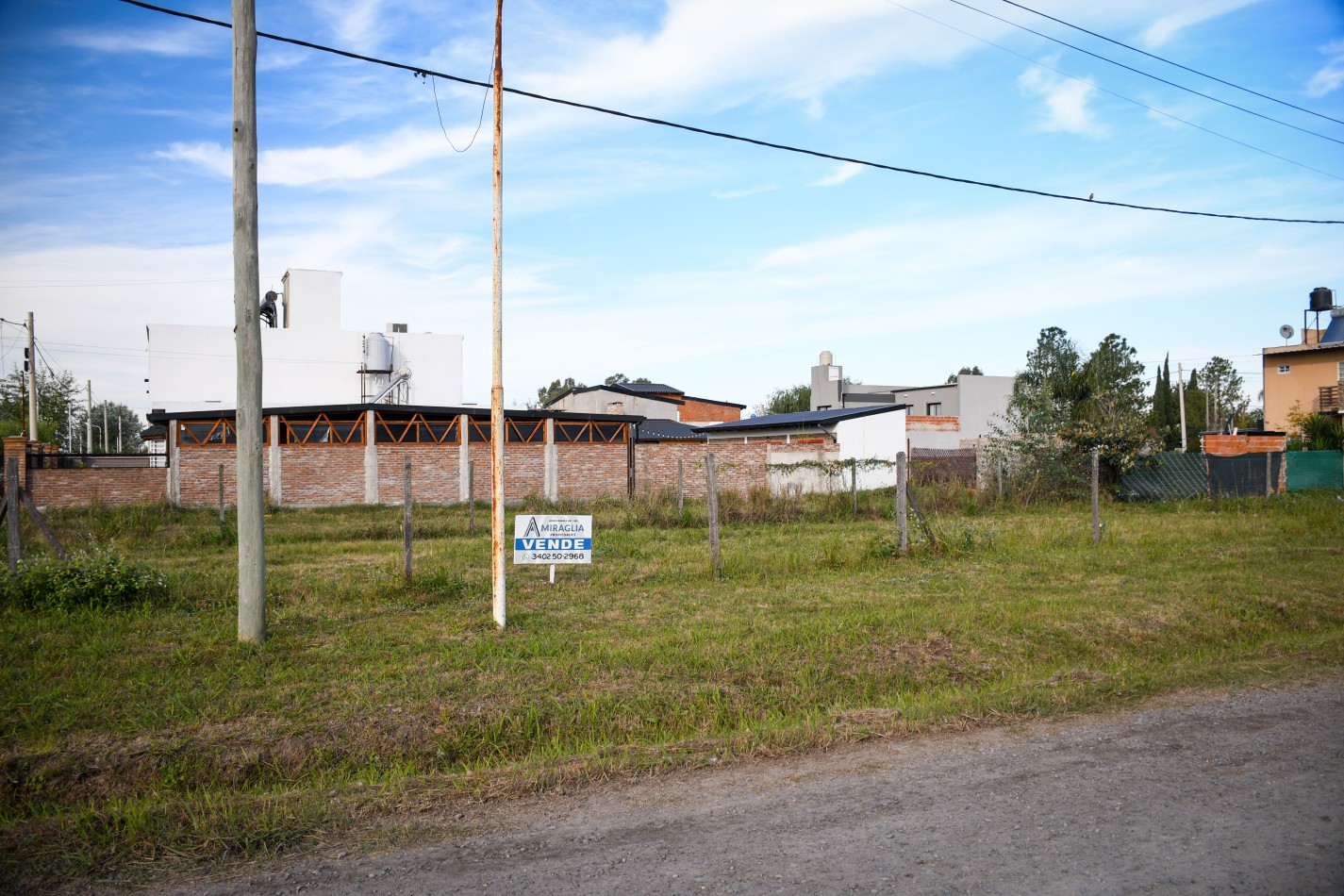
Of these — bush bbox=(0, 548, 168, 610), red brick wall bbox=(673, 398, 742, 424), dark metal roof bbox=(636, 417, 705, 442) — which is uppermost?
red brick wall bbox=(673, 398, 742, 424)

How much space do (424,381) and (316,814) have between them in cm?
5023

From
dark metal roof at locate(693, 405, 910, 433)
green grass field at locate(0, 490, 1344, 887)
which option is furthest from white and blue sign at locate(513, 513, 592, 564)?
dark metal roof at locate(693, 405, 910, 433)

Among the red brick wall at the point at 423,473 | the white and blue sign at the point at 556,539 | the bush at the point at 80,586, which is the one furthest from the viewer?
the red brick wall at the point at 423,473

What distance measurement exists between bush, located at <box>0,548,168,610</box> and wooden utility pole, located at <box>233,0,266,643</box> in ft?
7.60

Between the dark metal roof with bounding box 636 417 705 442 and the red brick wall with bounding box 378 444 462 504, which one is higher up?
the dark metal roof with bounding box 636 417 705 442

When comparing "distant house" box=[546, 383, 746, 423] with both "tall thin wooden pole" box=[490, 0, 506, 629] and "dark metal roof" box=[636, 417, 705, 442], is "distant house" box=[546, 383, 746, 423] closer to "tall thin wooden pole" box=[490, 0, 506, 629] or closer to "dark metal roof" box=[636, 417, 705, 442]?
"dark metal roof" box=[636, 417, 705, 442]

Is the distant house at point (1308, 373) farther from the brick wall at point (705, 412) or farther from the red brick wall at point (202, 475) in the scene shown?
the red brick wall at point (202, 475)

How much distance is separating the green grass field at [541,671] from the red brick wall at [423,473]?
686 inches

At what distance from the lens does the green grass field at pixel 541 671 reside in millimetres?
5453

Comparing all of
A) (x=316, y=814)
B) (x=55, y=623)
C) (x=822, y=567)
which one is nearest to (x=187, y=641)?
(x=55, y=623)

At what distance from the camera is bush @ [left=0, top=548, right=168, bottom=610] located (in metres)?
9.82

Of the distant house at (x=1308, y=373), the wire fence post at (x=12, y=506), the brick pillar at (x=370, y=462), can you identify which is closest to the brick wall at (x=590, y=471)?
the brick pillar at (x=370, y=462)

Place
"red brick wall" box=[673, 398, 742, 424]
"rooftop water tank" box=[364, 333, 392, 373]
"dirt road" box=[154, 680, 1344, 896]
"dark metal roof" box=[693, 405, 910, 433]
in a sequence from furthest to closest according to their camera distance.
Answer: "red brick wall" box=[673, 398, 742, 424], "rooftop water tank" box=[364, 333, 392, 373], "dark metal roof" box=[693, 405, 910, 433], "dirt road" box=[154, 680, 1344, 896]

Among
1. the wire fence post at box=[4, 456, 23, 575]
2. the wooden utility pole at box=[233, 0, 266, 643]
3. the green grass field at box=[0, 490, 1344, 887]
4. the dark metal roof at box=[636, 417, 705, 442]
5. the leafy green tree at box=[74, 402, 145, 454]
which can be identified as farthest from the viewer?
the leafy green tree at box=[74, 402, 145, 454]
